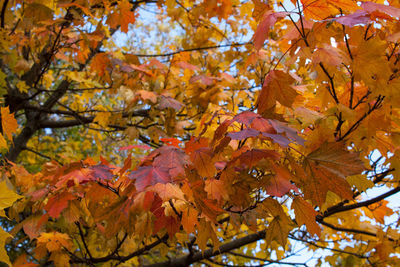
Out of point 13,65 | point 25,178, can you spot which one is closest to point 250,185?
point 25,178

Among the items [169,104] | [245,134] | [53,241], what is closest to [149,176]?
[245,134]

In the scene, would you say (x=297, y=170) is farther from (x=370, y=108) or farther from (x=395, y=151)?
(x=395, y=151)

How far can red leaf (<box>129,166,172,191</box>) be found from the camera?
1.21 metres

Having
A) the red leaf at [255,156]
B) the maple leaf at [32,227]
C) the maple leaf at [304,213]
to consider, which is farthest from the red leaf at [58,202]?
the maple leaf at [304,213]

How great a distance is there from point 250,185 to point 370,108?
0.69 m

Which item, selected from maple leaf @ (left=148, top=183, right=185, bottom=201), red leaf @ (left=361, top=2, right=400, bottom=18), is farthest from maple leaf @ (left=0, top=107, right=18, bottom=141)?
red leaf @ (left=361, top=2, right=400, bottom=18)

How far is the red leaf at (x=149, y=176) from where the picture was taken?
1.21 meters

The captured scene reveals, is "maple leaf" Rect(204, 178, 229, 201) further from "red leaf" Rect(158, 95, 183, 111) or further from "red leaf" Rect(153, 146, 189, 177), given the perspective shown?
"red leaf" Rect(158, 95, 183, 111)

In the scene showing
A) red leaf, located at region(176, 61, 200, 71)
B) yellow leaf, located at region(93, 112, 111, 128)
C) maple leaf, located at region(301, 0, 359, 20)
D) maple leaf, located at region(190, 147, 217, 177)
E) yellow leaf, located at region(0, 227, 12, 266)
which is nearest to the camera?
yellow leaf, located at region(0, 227, 12, 266)

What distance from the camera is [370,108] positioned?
156 cm

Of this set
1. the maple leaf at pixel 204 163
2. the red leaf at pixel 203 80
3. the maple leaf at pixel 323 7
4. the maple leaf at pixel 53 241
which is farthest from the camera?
the red leaf at pixel 203 80

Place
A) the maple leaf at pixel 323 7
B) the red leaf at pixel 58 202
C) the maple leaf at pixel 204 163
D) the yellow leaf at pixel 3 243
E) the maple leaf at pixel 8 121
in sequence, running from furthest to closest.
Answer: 1. the maple leaf at pixel 8 121
2. the red leaf at pixel 58 202
3. the maple leaf at pixel 204 163
4. the maple leaf at pixel 323 7
5. the yellow leaf at pixel 3 243

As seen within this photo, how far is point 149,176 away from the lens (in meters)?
1.24

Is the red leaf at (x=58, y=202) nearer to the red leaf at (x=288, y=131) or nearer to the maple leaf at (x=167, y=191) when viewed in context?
the maple leaf at (x=167, y=191)
